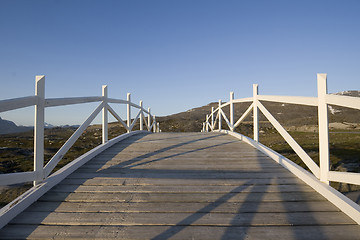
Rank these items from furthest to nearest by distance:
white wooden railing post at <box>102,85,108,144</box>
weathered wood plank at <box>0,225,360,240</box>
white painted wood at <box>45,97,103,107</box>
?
white wooden railing post at <box>102,85,108,144</box> < white painted wood at <box>45,97,103,107</box> < weathered wood plank at <box>0,225,360,240</box>

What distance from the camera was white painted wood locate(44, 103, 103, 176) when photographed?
2.55 metres

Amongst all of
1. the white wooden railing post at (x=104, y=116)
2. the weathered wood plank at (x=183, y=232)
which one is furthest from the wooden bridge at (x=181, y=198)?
the white wooden railing post at (x=104, y=116)

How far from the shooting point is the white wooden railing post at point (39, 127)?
7.72 feet

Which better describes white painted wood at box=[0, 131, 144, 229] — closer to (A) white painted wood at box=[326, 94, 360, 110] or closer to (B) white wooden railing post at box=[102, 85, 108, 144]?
(B) white wooden railing post at box=[102, 85, 108, 144]

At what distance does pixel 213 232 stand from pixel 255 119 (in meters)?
3.00

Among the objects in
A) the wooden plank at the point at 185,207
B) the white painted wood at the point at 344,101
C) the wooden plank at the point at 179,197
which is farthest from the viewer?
the wooden plank at the point at 179,197

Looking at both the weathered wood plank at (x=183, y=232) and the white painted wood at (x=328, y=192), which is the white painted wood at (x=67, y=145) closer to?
the weathered wood plank at (x=183, y=232)

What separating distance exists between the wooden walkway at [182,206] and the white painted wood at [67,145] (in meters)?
0.27

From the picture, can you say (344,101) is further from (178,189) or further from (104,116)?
(104,116)

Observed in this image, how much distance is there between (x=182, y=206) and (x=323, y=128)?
1845 mm

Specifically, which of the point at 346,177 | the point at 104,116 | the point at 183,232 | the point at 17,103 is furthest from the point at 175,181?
the point at 104,116

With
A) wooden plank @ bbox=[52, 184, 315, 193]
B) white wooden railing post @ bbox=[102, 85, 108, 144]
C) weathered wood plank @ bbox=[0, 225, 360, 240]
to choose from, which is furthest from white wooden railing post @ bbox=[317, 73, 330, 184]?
white wooden railing post @ bbox=[102, 85, 108, 144]

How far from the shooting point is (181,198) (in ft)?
7.51

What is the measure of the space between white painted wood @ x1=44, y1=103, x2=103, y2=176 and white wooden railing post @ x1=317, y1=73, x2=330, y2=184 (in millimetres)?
3233
